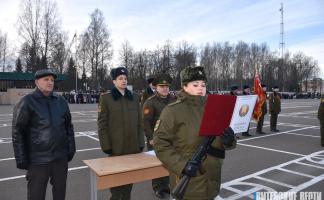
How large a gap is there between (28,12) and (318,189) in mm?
49801

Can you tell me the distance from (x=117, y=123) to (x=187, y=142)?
1954 mm

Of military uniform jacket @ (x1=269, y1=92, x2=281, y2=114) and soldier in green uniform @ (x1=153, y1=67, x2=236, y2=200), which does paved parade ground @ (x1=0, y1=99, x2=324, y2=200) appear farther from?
soldier in green uniform @ (x1=153, y1=67, x2=236, y2=200)

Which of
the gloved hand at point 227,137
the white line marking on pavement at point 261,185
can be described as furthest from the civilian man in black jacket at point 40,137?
the white line marking on pavement at point 261,185

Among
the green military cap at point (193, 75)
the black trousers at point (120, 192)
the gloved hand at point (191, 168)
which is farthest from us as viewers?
the black trousers at point (120, 192)

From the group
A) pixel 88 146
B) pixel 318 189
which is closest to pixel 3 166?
pixel 88 146

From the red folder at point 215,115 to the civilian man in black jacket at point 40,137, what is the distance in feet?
6.81

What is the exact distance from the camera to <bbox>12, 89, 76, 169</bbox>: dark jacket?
12.2 feet

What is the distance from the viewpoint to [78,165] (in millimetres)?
7742

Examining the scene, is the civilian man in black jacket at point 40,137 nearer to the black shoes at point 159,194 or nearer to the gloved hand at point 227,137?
the black shoes at point 159,194

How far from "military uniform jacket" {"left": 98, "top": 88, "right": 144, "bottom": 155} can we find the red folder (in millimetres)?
2094

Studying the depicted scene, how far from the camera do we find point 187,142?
2.82 m

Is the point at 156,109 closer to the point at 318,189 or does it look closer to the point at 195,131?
the point at 195,131

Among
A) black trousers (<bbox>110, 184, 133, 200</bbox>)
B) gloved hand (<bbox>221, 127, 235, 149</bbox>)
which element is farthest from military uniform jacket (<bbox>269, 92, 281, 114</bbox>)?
gloved hand (<bbox>221, 127, 235, 149</bbox>)

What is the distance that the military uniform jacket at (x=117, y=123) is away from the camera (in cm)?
455
